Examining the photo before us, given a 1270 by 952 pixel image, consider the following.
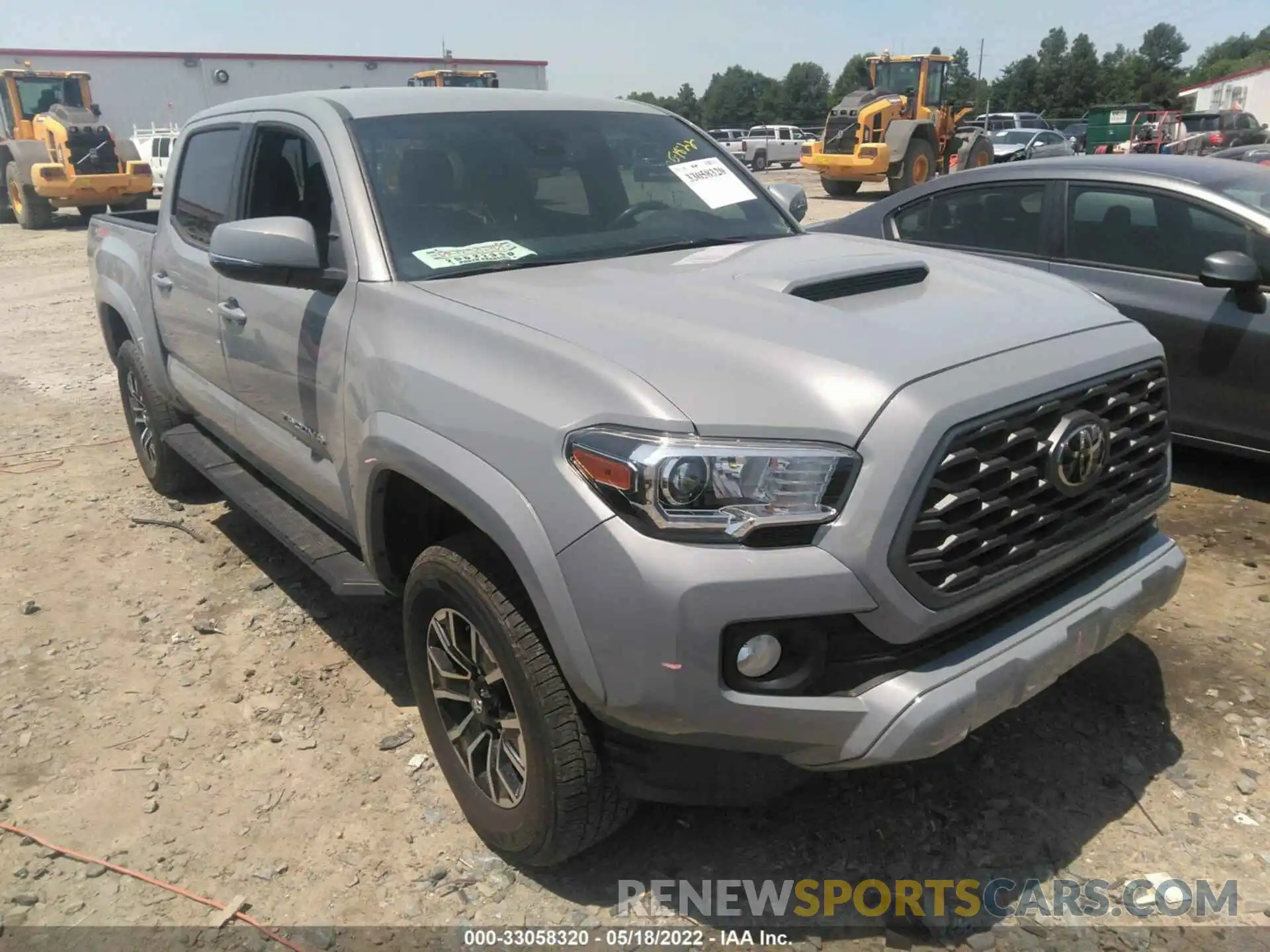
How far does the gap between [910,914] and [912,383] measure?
52.6 inches

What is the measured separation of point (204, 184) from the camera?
423cm

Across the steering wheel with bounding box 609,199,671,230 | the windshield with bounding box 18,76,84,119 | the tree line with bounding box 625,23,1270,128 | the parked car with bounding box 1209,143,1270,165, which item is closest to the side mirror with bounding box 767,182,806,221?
the steering wheel with bounding box 609,199,671,230

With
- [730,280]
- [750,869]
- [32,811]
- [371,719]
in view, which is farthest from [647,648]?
[32,811]

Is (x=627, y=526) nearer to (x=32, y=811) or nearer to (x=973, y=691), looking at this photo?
(x=973, y=691)

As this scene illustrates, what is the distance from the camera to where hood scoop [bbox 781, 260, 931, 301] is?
2.60m

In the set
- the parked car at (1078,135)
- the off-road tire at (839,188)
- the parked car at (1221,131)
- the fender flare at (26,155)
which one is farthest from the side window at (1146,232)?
the parked car at (1078,135)

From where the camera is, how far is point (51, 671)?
3746 mm

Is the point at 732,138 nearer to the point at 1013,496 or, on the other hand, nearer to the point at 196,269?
the point at 196,269

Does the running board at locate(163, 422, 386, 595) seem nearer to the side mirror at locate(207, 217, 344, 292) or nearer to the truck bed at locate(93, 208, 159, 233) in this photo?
the side mirror at locate(207, 217, 344, 292)

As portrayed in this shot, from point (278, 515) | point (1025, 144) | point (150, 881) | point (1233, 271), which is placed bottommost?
point (1025, 144)

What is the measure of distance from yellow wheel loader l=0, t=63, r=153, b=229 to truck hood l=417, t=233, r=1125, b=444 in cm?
2181

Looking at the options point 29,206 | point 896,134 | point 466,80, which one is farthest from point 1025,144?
point 29,206

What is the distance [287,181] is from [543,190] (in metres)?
0.95

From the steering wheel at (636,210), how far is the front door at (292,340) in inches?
35.4
